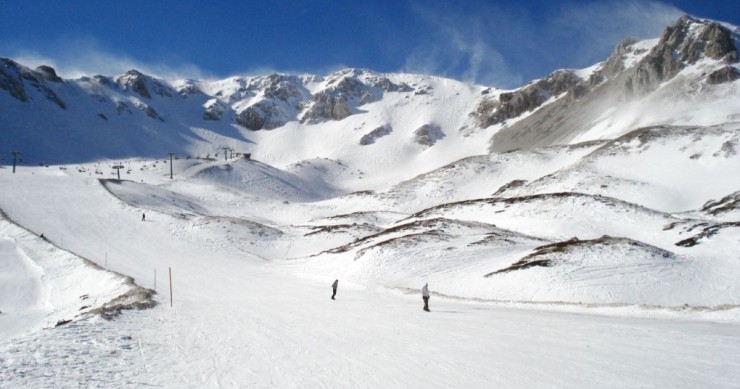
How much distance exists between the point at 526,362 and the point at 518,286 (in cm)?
1518

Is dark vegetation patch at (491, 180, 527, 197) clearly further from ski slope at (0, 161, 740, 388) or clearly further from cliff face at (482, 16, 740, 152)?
ski slope at (0, 161, 740, 388)

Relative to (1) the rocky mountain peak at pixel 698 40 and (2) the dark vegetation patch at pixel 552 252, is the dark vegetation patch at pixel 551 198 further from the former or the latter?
(1) the rocky mountain peak at pixel 698 40

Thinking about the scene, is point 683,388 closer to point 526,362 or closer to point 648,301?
point 526,362

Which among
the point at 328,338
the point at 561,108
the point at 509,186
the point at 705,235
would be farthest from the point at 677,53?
the point at 328,338

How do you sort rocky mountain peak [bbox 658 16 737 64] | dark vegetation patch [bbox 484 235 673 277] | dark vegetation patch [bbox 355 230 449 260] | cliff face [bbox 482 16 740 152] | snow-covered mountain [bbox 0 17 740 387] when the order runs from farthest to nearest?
rocky mountain peak [bbox 658 16 737 64], cliff face [bbox 482 16 740 152], dark vegetation patch [bbox 355 230 449 260], dark vegetation patch [bbox 484 235 673 277], snow-covered mountain [bbox 0 17 740 387]

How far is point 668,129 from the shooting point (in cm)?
9688

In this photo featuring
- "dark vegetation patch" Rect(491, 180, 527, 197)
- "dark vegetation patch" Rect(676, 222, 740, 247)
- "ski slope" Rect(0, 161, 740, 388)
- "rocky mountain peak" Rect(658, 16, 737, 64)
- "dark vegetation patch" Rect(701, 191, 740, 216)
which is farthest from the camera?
"rocky mountain peak" Rect(658, 16, 737, 64)

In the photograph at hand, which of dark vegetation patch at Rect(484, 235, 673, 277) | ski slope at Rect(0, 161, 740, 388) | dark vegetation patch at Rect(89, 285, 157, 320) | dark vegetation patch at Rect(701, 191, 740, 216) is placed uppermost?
dark vegetation patch at Rect(701, 191, 740, 216)

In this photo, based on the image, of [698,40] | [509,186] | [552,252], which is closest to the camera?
[552,252]

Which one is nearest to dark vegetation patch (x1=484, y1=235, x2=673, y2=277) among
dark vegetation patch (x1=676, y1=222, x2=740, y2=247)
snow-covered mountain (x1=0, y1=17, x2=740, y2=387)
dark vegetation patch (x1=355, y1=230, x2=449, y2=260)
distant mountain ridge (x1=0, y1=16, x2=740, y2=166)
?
snow-covered mountain (x1=0, y1=17, x2=740, y2=387)

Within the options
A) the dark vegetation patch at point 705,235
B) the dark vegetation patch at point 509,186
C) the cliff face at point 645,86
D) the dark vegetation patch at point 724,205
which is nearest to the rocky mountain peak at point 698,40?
the cliff face at point 645,86

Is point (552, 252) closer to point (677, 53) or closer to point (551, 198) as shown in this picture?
point (551, 198)

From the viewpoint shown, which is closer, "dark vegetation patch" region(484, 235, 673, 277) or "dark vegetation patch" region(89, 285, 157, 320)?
→ "dark vegetation patch" region(89, 285, 157, 320)

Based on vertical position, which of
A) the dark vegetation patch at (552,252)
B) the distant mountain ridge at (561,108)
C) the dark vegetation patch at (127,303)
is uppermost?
the distant mountain ridge at (561,108)
